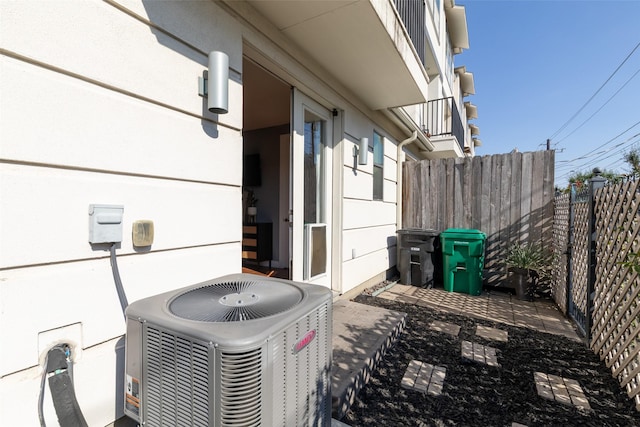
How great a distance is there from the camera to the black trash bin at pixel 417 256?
480 cm

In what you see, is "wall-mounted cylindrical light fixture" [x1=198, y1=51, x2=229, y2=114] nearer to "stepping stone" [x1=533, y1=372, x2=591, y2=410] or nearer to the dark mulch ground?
the dark mulch ground

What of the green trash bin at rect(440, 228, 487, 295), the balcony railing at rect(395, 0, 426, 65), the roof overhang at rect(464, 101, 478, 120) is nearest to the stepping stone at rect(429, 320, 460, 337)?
the green trash bin at rect(440, 228, 487, 295)

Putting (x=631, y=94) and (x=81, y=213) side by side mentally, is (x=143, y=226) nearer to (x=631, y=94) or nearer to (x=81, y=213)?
(x=81, y=213)

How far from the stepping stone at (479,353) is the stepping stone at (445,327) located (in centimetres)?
23

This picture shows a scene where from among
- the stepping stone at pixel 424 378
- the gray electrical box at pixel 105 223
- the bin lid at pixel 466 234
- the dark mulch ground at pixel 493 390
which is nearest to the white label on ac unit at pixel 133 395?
the gray electrical box at pixel 105 223

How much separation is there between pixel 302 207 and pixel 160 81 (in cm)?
181

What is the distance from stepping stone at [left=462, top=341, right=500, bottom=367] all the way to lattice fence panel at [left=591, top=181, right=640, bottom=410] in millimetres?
814

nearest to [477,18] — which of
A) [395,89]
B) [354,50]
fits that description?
[395,89]

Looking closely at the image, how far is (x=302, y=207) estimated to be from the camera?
10.1 feet

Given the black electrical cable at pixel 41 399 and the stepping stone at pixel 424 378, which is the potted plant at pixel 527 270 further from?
the black electrical cable at pixel 41 399

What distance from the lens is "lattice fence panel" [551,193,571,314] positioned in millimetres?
3722

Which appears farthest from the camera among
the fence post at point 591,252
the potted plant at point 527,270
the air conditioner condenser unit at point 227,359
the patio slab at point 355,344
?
the potted plant at point 527,270

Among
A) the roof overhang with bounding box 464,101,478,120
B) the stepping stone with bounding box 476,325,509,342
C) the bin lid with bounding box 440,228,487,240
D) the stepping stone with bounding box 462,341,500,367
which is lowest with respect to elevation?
the stepping stone with bounding box 462,341,500,367

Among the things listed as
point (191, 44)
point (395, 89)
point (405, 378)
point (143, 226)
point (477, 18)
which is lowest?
point (405, 378)
